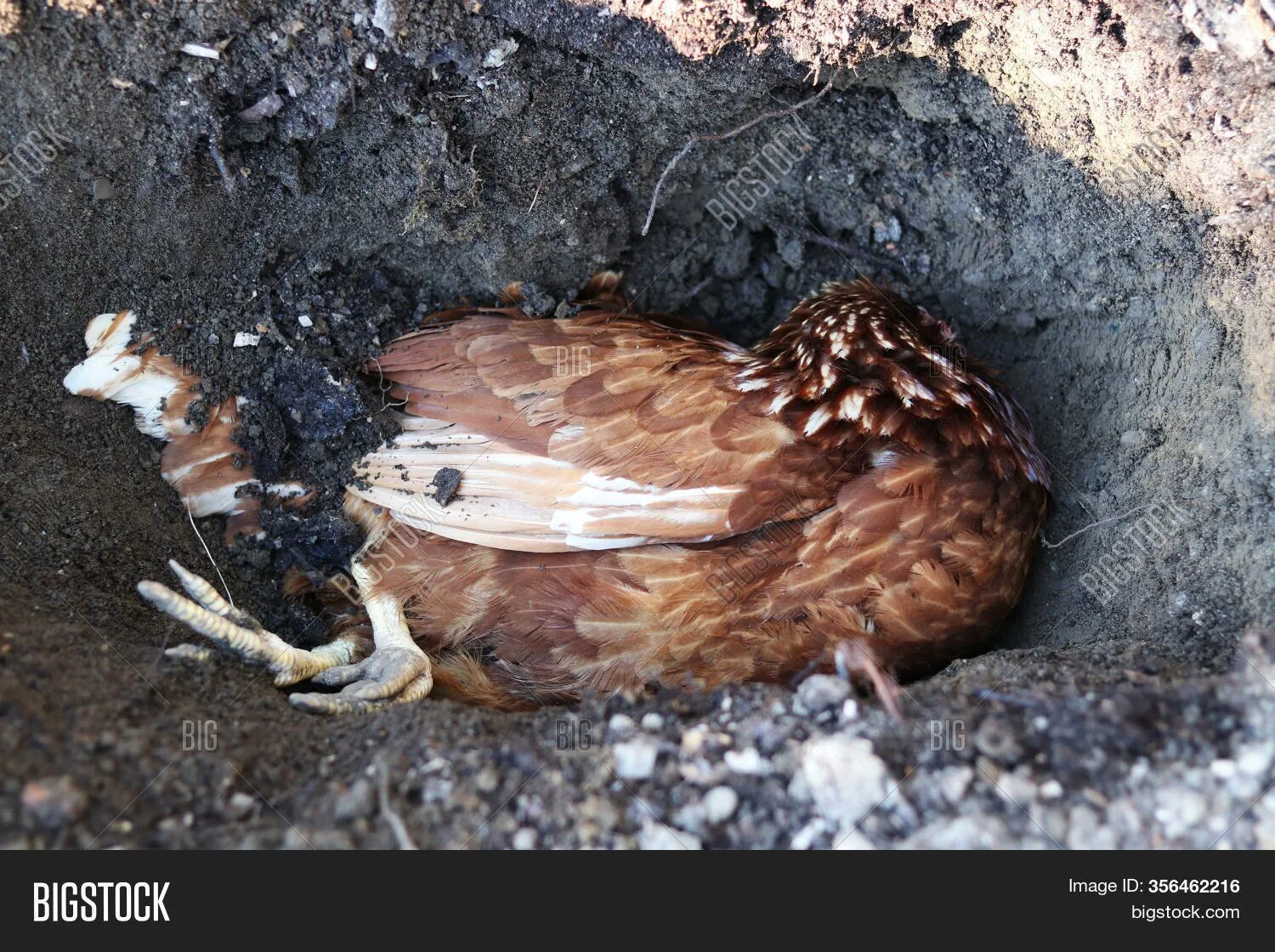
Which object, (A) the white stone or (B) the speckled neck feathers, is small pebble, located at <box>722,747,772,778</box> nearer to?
(A) the white stone

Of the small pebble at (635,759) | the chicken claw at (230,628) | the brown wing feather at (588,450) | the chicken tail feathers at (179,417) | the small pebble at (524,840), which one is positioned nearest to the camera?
the small pebble at (524,840)

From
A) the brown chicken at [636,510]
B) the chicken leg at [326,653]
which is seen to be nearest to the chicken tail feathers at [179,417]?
the brown chicken at [636,510]

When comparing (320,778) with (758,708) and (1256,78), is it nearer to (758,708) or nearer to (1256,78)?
(758,708)

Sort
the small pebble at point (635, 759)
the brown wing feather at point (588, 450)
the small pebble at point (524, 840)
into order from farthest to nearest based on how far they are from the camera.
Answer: the brown wing feather at point (588, 450) < the small pebble at point (635, 759) < the small pebble at point (524, 840)

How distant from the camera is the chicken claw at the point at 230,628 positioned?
2059 mm

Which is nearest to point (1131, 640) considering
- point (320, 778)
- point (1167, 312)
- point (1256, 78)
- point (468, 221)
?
point (1167, 312)

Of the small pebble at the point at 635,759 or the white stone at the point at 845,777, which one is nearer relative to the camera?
the white stone at the point at 845,777

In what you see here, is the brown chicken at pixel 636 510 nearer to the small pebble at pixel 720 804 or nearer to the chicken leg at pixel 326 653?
the chicken leg at pixel 326 653

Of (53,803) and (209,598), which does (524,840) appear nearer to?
(53,803)

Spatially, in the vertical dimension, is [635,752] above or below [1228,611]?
below

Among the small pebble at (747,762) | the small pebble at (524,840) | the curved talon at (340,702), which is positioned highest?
the small pebble at (747,762)

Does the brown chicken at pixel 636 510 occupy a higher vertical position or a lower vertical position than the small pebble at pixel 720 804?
higher

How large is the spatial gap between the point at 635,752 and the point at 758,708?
29 centimetres

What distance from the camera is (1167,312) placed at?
7.84 feet
